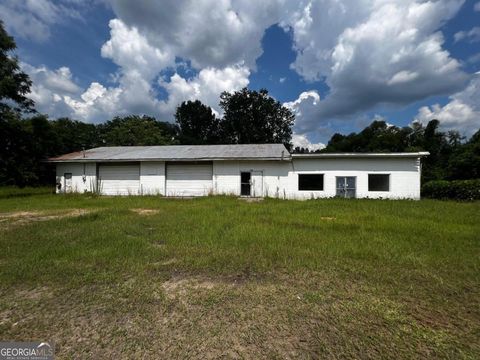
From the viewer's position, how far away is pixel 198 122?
168ft

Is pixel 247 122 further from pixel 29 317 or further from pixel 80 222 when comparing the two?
pixel 29 317

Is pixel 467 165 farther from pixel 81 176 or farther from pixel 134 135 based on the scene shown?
pixel 134 135

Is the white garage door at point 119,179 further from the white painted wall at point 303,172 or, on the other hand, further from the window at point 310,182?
the window at point 310,182

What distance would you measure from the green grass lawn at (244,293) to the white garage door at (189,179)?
1032 cm

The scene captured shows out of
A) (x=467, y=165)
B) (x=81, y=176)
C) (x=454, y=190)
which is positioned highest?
(x=467, y=165)

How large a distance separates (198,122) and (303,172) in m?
39.6

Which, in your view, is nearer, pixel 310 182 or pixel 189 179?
pixel 310 182

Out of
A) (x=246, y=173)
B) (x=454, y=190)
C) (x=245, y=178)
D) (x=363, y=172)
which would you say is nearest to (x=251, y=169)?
(x=246, y=173)

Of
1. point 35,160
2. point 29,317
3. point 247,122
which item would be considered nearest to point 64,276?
point 29,317

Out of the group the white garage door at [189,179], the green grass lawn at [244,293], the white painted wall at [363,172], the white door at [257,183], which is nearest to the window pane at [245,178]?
the white door at [257,183]

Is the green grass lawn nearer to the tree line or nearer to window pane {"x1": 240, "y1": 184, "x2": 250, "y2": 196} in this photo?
window pane {"x1": 240, "y1": 184, "x2": 250, "y2": 196}

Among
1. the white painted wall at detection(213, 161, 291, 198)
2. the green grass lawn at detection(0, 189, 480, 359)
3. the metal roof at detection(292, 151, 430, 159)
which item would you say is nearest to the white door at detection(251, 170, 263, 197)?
the white painted wall at detection(213, 161, 291, 198)

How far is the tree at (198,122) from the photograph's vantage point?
165ft

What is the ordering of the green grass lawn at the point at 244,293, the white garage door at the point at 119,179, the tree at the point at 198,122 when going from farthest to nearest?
the tree at the point at 198,122, the white garage door at the point at 119,179, the green grass lawn at the point at 244,293
